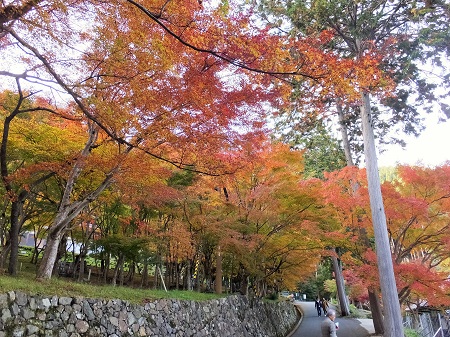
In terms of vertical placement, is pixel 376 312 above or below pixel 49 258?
below

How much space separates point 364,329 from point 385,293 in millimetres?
9056

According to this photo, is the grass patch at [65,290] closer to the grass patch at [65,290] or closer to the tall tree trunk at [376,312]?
the grass patch at [65,290]

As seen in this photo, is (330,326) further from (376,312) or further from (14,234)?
(376,312)

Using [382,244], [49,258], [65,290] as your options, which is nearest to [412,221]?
[382,244]

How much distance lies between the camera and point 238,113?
9.26m

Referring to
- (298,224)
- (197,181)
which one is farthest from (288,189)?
(197,181)

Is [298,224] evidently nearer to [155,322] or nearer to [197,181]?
[197,181]

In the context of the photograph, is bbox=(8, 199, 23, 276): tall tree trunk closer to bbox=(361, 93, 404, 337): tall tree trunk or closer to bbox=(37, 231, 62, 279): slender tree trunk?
bbox=(37, 231, 62, 279): slender tree trunk

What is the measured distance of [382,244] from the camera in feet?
36.6

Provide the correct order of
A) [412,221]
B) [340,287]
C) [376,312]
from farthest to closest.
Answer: [340,287]
[376,312]
[412,221]

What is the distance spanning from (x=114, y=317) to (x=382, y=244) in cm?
839

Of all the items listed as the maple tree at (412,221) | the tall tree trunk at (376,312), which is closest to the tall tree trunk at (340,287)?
the tall tree trunk at (376,312)

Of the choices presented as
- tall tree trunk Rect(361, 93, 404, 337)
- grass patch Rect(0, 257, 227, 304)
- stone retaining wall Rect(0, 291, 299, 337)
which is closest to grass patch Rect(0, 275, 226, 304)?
grass patch Rect(0, 257, 227, 304)

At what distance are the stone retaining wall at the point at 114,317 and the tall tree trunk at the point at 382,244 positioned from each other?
540 cm
